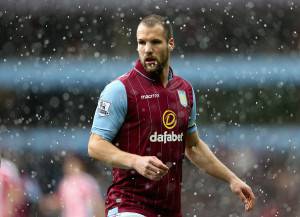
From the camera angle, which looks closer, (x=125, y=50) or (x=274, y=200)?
(x=274, y=200)

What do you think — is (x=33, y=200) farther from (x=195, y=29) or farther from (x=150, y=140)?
(x=150, y=140)

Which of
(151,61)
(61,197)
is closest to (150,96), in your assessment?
(151,61)

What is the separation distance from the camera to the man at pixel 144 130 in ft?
13.5

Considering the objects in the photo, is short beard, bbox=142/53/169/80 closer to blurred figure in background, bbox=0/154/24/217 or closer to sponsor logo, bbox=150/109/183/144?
sponsor logo, bbox=150/109/183/144

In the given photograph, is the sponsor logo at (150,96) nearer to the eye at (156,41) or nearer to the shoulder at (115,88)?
the shoulder at (115,88)

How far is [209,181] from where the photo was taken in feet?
32.9

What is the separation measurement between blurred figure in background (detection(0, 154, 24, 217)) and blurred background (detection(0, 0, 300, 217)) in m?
1.36

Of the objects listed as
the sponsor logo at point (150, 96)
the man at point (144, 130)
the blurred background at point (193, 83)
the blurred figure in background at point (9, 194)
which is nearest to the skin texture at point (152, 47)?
the man at point (144, 130)

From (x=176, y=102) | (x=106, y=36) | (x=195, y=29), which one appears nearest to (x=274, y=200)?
(x=195, y=29)

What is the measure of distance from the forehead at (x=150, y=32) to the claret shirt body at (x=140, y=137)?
21 cm

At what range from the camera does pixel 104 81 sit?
11.0 metres

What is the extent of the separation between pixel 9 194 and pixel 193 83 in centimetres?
363

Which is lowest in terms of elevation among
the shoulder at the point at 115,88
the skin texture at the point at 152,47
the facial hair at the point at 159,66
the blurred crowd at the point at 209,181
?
the blurred crowd at the point at 209,181

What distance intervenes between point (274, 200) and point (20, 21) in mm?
4577
